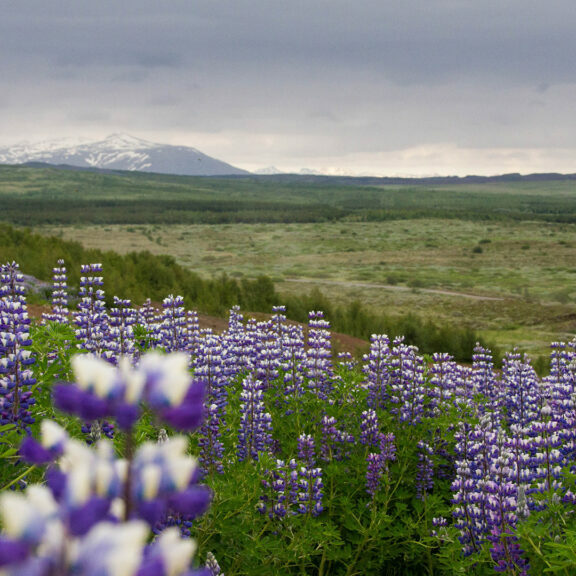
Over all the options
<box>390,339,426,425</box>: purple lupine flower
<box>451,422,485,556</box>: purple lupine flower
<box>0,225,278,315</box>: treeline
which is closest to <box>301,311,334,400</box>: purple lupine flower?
<box>390,339,426,425</box>: purple lupine flower

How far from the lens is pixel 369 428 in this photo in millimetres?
5297

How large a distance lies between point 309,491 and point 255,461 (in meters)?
0.56

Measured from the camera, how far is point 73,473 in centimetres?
95

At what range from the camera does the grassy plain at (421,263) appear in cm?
3256

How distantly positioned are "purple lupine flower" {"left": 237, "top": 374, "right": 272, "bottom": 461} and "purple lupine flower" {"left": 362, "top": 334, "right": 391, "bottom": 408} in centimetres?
126

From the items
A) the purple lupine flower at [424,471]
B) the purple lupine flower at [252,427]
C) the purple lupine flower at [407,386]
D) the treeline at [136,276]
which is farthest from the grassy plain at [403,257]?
the purple lupine flower at [252,427]

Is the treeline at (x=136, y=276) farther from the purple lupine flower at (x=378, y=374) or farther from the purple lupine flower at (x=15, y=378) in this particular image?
the purple lupine flower at (x=15, y=378)

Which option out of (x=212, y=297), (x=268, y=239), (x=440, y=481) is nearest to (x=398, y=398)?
(x=440, y=481)

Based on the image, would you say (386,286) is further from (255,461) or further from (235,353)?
(255,461)

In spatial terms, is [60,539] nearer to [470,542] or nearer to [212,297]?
[470,542]

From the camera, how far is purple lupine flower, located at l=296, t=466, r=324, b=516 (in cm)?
428

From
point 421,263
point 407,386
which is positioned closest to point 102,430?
point 407,386

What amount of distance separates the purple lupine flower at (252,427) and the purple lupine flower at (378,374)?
49.5 inches

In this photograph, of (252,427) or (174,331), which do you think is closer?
(252,427)
